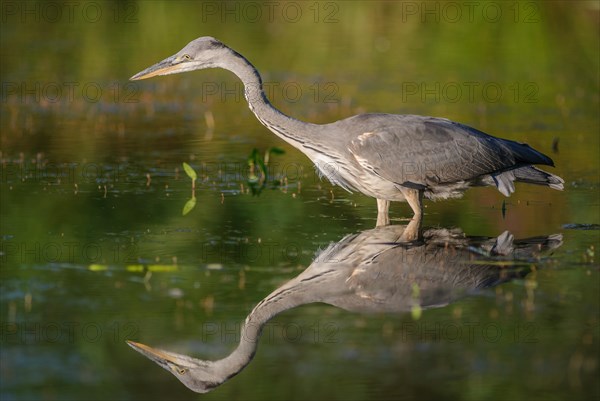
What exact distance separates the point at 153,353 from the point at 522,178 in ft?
14.4

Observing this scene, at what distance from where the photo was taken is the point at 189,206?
10352 mm

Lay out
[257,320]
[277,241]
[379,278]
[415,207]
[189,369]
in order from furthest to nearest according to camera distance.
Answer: [415,207] < [277,241] < [379,278] < [257,320] < [189,369]

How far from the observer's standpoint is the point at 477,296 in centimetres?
733

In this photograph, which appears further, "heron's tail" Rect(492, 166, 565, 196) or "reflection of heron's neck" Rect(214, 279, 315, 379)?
"heron's tail" Rect(492, 166, 565, 196)

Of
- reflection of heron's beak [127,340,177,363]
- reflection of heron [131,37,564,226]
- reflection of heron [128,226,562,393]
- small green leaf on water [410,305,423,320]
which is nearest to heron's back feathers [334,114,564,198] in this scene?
reflection of heron [131,37,564,226]

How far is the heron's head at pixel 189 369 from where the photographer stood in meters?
6.08

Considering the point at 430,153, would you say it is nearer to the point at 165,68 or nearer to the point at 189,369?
the point at 165,68

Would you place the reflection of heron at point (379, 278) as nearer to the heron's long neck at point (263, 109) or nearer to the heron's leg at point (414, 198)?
the heron's leg at point (414, 198)

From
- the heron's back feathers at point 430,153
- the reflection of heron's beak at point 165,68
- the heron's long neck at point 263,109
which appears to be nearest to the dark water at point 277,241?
the heron's back feathers at point 430,153

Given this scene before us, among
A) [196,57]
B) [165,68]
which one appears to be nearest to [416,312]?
[196,57]

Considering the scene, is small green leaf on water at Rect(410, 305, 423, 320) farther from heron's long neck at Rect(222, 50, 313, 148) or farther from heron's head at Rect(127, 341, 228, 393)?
heron's long neck at Rect(222, 50, 313, 148)

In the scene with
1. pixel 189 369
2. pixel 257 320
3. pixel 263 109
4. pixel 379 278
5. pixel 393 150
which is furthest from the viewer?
pixel 263 109

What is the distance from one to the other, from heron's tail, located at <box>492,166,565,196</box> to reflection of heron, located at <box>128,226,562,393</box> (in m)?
0.63

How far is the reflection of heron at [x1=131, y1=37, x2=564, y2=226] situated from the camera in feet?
30.7
